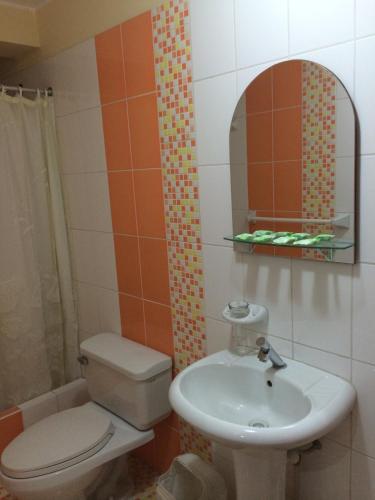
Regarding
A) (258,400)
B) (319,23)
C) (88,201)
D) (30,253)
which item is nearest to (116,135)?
(88,201)

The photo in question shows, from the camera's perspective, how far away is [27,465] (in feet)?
5.41

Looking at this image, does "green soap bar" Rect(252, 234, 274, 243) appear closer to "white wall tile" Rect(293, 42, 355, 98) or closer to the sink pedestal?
"white wall tile" Rect(293, 42, 355, 98)

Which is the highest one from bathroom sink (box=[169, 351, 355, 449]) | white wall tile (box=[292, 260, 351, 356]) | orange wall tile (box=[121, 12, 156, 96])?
orange wall tile (box=[121, 12, 156, 96])

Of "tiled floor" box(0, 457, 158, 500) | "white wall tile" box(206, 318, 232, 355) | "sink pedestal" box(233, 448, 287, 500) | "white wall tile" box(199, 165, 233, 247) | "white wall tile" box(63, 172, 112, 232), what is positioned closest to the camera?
"sink pedestal" box(233, 448, 287, 500)

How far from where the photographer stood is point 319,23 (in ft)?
3.94

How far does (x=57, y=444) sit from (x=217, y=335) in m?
0.79

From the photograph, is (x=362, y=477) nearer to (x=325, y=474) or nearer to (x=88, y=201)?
(x=325, y=474)

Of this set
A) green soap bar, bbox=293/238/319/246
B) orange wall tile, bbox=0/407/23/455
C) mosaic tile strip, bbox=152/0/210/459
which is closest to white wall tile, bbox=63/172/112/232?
mosaic tile strip, bbox=152/0/210/459

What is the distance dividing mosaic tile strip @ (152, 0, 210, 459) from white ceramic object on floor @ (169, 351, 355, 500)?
0.91 feet

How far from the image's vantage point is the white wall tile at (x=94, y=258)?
2184mm

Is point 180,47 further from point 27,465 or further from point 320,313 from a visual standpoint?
point 27,465

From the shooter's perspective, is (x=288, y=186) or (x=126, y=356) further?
(x=126, y=356)

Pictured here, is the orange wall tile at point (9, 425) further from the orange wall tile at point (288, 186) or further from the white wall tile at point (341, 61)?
the white wall tile at point (341, 61)

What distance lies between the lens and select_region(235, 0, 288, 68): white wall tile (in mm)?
1287
